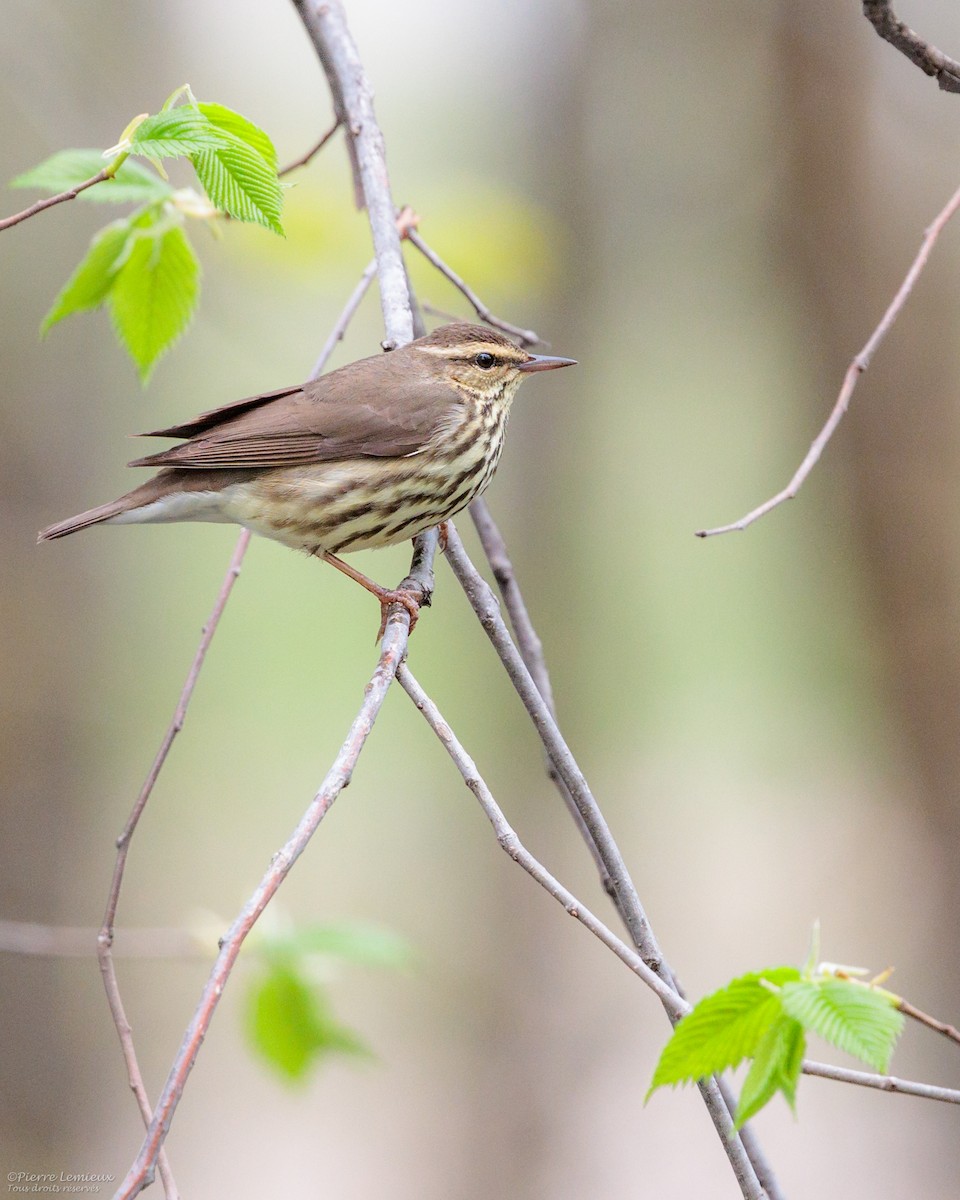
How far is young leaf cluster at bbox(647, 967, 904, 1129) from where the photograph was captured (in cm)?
179

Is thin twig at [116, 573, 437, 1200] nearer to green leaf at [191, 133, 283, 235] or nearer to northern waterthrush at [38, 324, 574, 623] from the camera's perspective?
green leaf at [191, 133, 283, 235]

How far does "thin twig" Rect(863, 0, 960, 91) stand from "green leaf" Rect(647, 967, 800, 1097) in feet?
7.30

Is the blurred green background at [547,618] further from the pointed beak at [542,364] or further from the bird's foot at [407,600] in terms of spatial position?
the bird's foot at [407,600]

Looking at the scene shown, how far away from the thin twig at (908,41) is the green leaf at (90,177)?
213cm

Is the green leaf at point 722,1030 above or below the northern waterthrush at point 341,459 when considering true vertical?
below

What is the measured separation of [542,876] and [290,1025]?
2.22m

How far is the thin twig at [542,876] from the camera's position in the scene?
81.9 inches

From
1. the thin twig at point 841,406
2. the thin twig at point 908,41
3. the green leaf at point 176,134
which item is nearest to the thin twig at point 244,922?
the thin twig at point 841,406

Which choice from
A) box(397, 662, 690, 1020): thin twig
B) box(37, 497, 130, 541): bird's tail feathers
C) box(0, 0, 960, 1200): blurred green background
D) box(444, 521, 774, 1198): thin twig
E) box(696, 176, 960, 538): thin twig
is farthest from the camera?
box(0, 0, 960, 1200): blurred green background

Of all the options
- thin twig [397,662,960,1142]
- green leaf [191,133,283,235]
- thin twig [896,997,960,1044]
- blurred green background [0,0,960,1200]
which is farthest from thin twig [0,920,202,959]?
thin twig [896,997,960,1044]

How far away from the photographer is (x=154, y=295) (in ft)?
12.6

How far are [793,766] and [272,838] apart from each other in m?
6.24

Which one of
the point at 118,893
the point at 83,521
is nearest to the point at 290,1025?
the point at 118,893

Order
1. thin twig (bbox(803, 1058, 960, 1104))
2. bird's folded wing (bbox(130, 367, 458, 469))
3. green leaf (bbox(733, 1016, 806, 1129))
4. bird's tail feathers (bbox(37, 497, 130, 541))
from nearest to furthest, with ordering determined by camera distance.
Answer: green leaf (bbox(733, 1016, 806, 1129))
thin twig (bbox(803, 1058, 960, 1104))
bird's tail feathers (bbox(37, 497, 130, 541))
bird's folded wing (bbox(130, 367, 458, 469))
